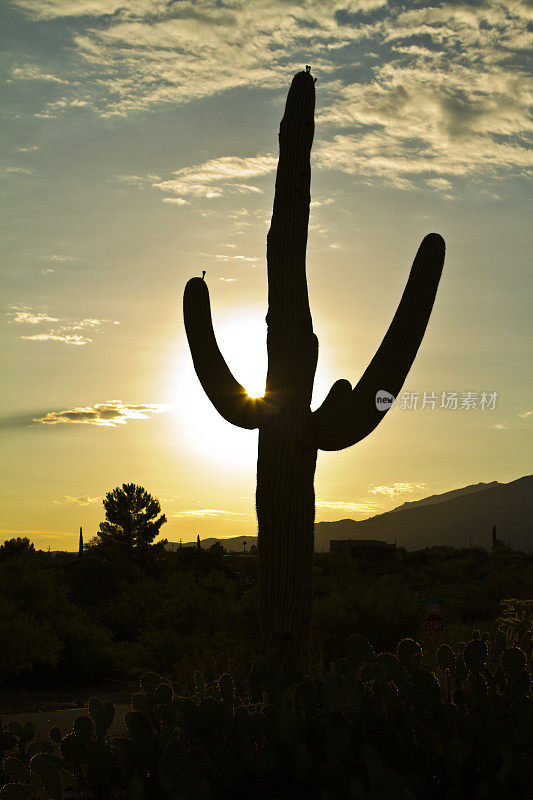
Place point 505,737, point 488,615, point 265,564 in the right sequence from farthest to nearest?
point 488,615 < point 265,564 < point 505,737

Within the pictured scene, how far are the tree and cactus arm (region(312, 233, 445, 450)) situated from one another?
44.9 metres

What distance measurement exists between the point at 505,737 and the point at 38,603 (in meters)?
16.0

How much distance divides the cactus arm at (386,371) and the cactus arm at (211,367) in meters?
0.77

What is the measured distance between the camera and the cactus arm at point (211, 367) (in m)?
8.59

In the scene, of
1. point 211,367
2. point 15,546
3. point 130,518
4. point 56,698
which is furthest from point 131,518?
point 211,367

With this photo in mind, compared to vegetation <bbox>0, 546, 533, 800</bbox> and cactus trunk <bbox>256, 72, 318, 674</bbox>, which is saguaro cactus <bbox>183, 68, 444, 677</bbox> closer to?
cactus trunk <bbox>256, 72, 318, 674</bbox>

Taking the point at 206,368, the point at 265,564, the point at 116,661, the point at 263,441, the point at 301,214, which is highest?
the point at 301,214

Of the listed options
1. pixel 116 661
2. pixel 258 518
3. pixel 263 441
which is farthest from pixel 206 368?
pixel 116 661

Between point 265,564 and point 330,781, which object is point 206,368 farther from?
point 330,781

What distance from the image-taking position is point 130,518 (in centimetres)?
5250

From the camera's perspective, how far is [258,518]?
26.8 feet

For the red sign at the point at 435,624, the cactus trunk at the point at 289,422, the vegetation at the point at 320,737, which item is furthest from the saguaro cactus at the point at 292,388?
the red sign at the point at 435,624

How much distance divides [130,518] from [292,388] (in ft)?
150

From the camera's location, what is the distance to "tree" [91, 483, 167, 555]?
171 ft
